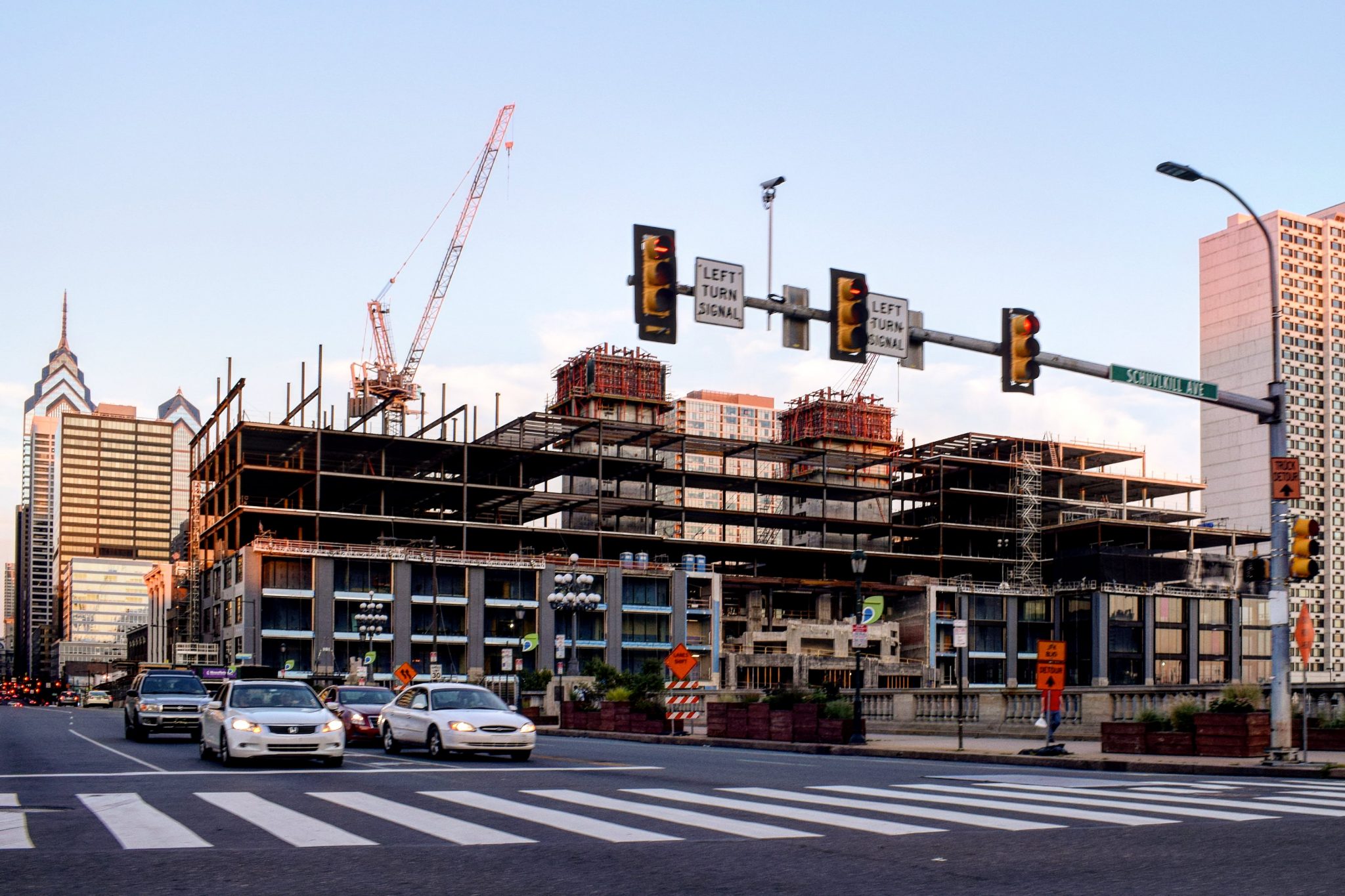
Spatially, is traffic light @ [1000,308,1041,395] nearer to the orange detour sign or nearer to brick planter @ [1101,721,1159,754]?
brick planter @ [1101,721,1159,754]

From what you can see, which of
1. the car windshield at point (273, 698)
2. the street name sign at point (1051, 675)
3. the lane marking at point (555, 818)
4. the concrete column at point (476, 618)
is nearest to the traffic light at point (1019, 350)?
the street name sign at point (1051, 675)

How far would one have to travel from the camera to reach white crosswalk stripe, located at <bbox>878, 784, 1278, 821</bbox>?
14094 mm

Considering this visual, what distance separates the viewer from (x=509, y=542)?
127938mm

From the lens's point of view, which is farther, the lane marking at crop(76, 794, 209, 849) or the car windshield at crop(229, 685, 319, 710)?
the car windshield at crop(229, 685, 319, 710)

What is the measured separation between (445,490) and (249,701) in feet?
324

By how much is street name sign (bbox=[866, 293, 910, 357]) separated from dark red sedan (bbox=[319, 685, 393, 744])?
44.9ft

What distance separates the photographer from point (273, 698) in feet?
78.2

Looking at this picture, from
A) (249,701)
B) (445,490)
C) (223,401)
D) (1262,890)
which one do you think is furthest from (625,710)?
(223,401)

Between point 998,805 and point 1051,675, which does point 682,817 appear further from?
point 1051,675

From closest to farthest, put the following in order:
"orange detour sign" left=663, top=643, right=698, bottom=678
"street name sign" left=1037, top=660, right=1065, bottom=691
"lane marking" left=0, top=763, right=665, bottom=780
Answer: "lane marking" left=0, top=763, right=665, bottom=780, "street name sign" left=1037, top=660, right=1065, bottom=691, "orange detour sign" left=663, top=643, right=698, bottom=678

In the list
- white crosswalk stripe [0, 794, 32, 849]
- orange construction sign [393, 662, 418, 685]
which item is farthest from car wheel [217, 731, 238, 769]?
orange construction sign [393, 662, 418, 685]

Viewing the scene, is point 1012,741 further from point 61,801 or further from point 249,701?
point 61,801

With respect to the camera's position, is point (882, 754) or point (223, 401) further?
point (223, 401)

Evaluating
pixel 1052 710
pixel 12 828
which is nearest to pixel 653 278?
pixel 12 828
